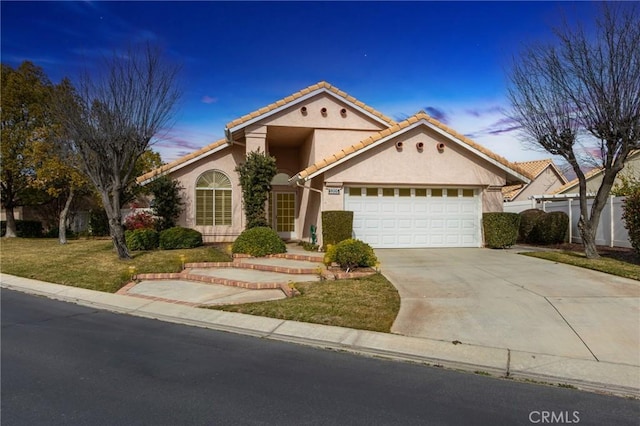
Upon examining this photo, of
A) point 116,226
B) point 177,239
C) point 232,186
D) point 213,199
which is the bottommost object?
point 177,239

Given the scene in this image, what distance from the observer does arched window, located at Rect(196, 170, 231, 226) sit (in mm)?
18766

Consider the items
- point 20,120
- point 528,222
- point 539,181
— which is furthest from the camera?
point 539,181

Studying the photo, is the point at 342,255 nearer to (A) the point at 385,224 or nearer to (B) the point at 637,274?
(A) the point at 385,224

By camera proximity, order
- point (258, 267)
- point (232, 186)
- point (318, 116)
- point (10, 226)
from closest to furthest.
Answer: point (258, 267) → point (318, 116) → point (232, 186) → point (10, 226)

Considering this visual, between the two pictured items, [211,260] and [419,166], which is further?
[419,166]

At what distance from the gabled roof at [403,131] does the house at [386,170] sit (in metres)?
0.03

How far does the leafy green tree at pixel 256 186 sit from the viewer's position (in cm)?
1619

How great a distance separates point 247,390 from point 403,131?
12.1m

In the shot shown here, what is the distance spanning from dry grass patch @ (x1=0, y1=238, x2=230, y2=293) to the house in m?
4.05

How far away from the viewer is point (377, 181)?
1498 cm

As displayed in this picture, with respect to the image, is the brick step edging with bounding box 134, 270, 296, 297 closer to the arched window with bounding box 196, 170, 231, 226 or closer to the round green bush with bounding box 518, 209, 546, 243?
the arched window with bounding box 196, 170, 231, 226

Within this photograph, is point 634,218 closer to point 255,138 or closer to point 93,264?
point 255,138

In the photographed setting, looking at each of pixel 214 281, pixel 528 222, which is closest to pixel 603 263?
pixel 528 222

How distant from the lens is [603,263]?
11.2 metres
